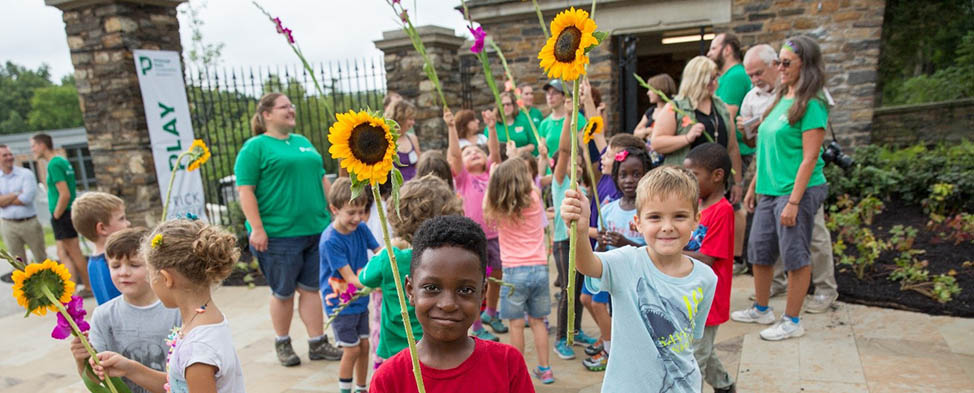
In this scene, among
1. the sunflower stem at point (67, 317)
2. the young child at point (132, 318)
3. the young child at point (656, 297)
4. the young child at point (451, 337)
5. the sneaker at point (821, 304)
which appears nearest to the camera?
the young child at point (451, 337)

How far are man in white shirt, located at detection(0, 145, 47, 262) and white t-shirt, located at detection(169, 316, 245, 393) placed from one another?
6195 millimetres

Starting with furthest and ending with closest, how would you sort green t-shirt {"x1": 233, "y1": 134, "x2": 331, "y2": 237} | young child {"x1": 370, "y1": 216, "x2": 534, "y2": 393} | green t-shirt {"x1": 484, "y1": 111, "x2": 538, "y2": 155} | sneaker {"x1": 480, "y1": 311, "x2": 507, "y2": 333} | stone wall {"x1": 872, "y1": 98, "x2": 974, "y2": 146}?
stone wall {"x1": 872, "y1": 98, "x2": 974, "y2": 146} → green t-shirt {"x1": 484, "y1": 111, "x2": 538, "y2": 155} → sneaker {"x1": 480, "y1": 311, "x2": 507, "y2": 333} → green t-shirt {"x1": 233, "y1": 134, "x2": 331, "y2": 237} → young child {"x1": 370, "y1": 216, "x2": 534, "y2": 393}

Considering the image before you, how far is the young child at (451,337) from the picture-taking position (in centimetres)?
154

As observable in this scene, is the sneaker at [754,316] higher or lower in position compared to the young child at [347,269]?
lower

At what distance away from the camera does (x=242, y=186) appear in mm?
3785

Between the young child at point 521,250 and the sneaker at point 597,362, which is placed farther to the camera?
the sneaker at point 597,362

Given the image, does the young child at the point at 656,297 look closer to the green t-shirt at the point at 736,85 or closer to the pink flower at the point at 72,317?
the pink flower at the point at 72,317

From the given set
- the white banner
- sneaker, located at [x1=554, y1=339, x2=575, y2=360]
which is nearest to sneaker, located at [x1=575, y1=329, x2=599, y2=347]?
sneaker, located at [x1=554, y1=339, x2=575, y2=360]

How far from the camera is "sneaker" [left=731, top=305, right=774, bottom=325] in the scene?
3949 millimetres

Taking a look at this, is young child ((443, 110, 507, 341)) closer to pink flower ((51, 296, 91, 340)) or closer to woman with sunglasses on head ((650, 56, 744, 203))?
woman with sunglasses on head ((650, 56, 744, 203))

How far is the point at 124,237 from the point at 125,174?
16.9ft

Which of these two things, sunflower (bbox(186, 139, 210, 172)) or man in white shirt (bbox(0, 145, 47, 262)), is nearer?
sunflower (bbox(186, 139, 210, 172))

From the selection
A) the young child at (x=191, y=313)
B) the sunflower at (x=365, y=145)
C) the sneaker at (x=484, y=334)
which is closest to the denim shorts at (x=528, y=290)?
the sneaker at (x=484, y=334)

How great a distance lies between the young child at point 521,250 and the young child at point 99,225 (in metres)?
1.97
